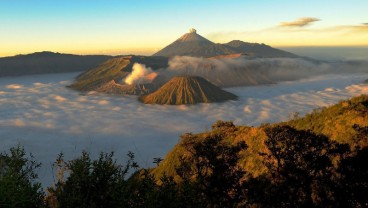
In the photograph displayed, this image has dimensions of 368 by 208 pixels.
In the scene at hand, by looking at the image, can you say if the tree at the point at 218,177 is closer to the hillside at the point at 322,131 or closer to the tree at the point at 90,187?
the hillside at the point at 322,131

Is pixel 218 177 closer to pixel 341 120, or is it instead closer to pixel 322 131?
pixel 322 131

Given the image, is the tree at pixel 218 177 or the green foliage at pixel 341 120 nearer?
the tree at pixel 218 177

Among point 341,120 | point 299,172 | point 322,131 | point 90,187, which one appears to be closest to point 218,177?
point 299,172

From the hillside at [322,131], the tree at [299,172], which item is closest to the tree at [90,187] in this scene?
the hillside at [322,131]

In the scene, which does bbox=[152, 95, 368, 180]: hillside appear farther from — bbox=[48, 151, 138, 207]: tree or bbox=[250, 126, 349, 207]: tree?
bbox=[48, 151, 138, 207]: tree

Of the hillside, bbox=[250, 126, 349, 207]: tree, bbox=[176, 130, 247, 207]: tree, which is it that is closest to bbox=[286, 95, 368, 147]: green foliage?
the hillside

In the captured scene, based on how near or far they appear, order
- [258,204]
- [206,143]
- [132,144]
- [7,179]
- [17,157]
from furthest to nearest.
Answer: [132,144] < [206,143] < [258,204] < [17,157] < [7,179]

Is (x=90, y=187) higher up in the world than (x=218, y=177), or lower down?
higher up

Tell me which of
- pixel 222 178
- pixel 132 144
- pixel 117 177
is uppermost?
pixel 117 177

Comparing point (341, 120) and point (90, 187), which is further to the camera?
point (341, 120)

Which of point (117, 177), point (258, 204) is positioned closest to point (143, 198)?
point (117, 177)

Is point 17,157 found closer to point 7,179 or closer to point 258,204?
point 7,179
